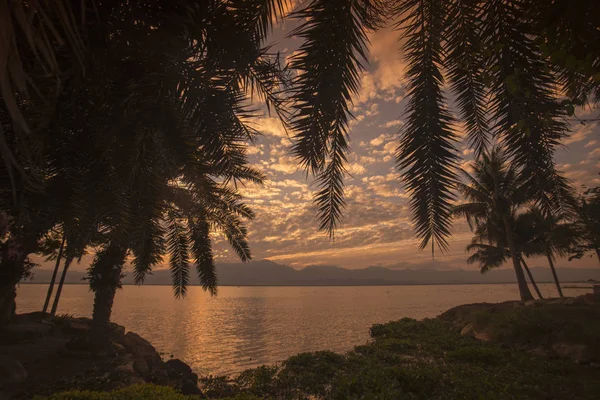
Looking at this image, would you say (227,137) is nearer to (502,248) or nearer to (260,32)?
(260,32)

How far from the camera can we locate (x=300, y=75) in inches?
139

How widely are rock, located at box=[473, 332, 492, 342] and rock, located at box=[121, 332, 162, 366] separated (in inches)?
587

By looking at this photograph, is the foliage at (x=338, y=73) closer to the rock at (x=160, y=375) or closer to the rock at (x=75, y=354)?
the rock at (x=160, y=375)

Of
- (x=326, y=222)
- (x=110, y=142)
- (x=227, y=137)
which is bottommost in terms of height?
(x=326, y=222)

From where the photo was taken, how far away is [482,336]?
1477 centimetres

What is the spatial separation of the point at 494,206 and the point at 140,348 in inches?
973

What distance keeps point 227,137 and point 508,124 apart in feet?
13.1

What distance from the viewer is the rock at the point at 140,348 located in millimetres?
12416

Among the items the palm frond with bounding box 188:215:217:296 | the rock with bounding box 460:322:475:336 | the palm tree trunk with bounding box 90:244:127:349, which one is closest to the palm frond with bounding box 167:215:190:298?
the palm frond with bounding box 188:215:217:296

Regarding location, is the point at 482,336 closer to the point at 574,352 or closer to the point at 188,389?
the point at 574,352

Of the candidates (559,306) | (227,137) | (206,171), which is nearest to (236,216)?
(206,171)

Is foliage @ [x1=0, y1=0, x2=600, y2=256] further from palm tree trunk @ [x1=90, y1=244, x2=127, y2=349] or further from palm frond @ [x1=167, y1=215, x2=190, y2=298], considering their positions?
palm tree trunk @ [x1=90, y1=244, x2=127, y2=349]

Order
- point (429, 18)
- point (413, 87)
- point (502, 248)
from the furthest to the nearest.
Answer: point (502, 248) < point (413, 87) < point (429, 18)

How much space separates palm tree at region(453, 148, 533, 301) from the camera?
21.6 m
